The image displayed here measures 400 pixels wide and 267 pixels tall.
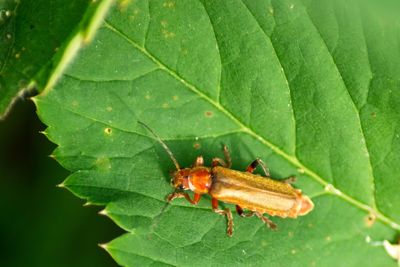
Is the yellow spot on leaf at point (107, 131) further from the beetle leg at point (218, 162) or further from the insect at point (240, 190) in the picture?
the beetle leg at point (218, 162)

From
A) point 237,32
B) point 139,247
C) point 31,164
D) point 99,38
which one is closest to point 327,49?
point 237,32

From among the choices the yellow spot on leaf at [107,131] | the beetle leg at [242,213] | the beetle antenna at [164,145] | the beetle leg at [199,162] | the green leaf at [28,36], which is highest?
the green leaf at [28,36]

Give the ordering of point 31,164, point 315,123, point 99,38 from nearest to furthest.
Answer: point 99,38 < point 315,123 < point 31,164

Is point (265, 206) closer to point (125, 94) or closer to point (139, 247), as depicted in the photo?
point (139, 247)

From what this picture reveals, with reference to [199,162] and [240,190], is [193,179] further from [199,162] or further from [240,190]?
[240,190]

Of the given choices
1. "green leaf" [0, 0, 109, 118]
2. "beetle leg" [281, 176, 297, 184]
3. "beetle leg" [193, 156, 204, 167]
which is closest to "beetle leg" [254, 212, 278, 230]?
"beetle leg" [281, 176, 297, 184]

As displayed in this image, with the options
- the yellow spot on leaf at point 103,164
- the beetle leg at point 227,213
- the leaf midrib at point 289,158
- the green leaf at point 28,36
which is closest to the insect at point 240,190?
the beetle leg at point 227,213

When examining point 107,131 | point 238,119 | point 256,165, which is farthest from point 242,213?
point 107,131
